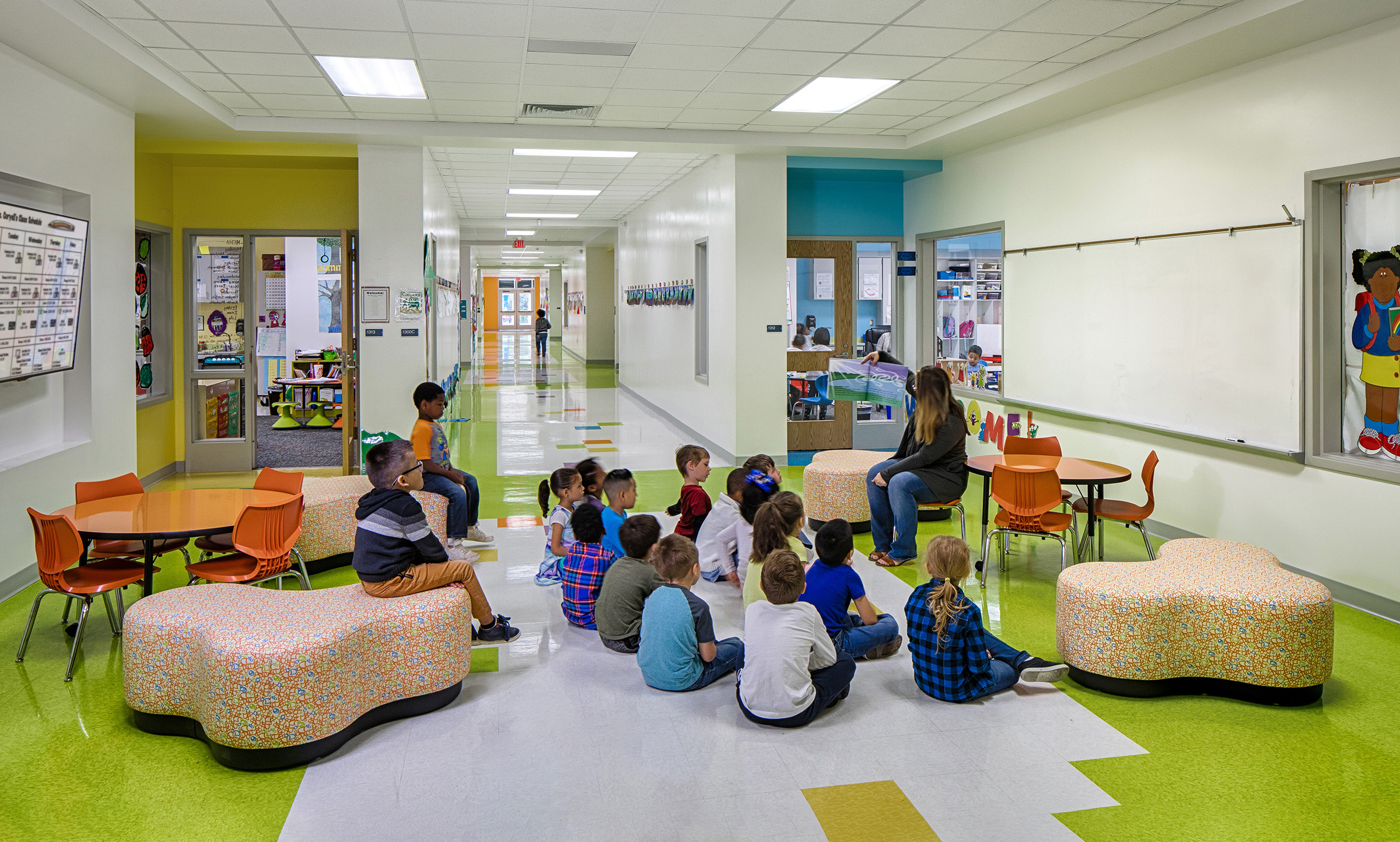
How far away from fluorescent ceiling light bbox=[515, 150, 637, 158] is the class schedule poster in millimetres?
4882

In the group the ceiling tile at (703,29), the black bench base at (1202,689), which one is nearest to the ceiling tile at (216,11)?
the ceiling tile at (703,29)

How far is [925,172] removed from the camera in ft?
34.4

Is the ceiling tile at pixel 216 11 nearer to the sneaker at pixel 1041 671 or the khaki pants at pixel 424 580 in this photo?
the khaki pants at pixel 424 580

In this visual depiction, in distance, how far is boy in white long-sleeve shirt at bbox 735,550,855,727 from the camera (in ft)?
12.1

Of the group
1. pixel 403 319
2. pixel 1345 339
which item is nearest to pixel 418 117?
pixel 403 319

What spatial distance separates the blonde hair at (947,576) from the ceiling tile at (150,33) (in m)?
5.24

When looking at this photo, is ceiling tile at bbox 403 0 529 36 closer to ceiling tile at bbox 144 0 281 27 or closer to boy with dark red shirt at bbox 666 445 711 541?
ceiling tile at bbox 144 0 281 27

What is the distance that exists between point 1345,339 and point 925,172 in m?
5.52

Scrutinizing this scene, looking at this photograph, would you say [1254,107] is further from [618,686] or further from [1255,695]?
[618,686]

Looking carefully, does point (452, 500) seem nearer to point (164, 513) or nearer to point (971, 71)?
point (164, 513)

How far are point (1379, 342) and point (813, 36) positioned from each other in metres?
3.67

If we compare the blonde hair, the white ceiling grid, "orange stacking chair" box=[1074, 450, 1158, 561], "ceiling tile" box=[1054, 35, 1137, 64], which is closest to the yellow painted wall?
the white ceiling grid

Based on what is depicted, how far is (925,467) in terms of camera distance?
6297 millimetres

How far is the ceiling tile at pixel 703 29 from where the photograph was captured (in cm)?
565
